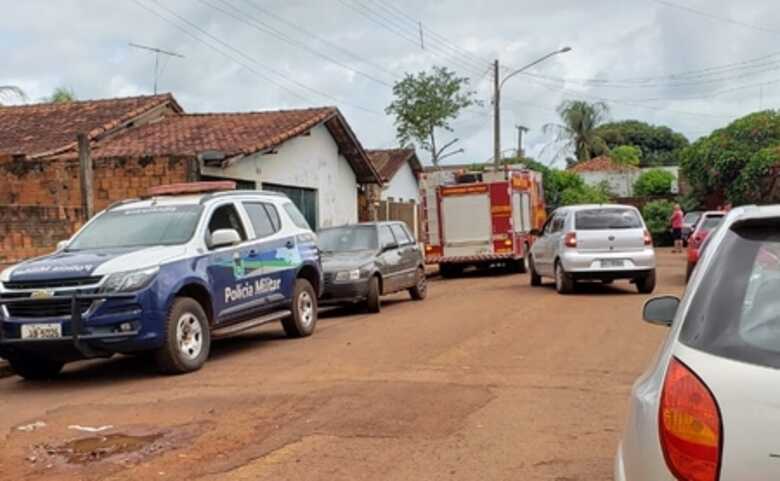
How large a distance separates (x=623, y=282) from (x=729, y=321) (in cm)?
1770

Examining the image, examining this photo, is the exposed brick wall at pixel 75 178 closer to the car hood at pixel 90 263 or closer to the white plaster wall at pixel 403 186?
the car hood at pixel 90 263

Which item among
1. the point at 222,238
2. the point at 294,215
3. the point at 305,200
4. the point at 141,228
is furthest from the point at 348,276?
the point at 305,200

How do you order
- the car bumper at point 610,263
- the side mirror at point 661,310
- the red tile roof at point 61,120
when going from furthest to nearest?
1. the red tile roof at point 61,120
2. the car bumper at point 610,263
3. the side mirror at point 661,310

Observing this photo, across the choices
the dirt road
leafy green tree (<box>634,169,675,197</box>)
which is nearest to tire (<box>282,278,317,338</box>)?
the dirt road

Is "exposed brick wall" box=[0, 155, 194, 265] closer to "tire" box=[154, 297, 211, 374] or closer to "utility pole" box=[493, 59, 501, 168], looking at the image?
"tire" box=[154, 297, 211, 374]

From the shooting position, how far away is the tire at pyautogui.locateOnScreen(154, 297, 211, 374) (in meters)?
9.19

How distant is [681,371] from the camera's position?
2.72 m

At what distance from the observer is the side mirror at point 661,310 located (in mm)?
4582

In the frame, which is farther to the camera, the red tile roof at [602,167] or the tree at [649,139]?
the tree at [649,139]

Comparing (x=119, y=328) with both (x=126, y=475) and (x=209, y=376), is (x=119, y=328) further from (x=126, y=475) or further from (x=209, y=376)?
(x=126, y=475)

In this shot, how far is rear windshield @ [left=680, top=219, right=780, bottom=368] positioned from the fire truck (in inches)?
820

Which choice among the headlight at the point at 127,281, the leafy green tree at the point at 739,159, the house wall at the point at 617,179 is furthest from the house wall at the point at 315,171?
the house wall at the point at 617,179

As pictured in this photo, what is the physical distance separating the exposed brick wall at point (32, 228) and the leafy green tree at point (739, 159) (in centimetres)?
2646

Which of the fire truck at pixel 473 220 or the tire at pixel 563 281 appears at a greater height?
the fire truck at pixel 473 220
